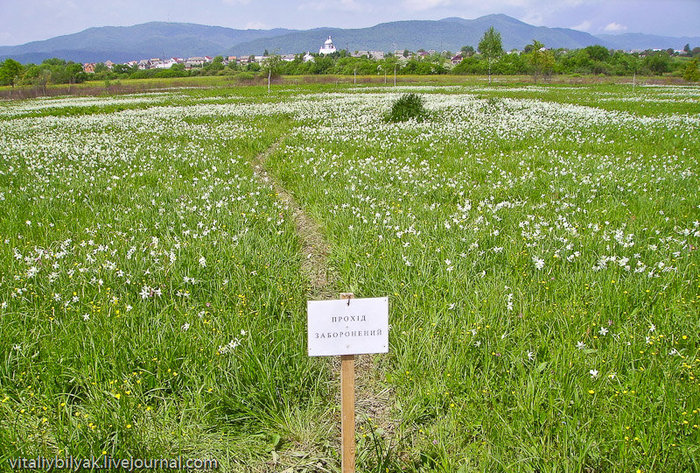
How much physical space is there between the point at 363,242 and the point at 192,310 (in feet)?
8.06

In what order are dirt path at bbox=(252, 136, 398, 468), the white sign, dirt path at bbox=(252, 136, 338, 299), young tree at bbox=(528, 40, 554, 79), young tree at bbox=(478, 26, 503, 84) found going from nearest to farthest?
the white sign < dirt path at bbox=(252, 136, 398, 468) < dirt path at bbox=(252, 136, 338, 299) < young tree at bbox=(478, 26, 503, 84) < young tree at bbox=(528, 40, 554, 79)

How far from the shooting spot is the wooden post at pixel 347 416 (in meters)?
2.29

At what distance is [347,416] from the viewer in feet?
7.50

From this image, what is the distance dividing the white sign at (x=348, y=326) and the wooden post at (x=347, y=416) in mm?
106

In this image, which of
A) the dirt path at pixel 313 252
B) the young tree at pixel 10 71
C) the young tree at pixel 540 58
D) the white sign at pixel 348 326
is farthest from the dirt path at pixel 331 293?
the young tree at pixel 10 71

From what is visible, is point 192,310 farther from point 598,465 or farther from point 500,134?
point 500,134

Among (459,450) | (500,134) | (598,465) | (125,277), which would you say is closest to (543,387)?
(598,465)

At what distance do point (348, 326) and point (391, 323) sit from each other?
1675 mm

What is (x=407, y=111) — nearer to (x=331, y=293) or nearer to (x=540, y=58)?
(x=331, y=293)

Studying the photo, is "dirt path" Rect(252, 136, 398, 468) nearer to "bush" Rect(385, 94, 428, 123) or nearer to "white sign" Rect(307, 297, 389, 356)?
"white sign" Rect(307, 297, 389, 356)

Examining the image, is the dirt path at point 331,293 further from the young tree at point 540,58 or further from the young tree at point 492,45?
the young tree at point 540,58

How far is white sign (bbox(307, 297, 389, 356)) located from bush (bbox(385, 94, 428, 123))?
16.5 metres

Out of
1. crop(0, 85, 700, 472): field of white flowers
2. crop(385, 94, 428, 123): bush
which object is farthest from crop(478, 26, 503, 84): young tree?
crop(0, 85, 700, 472): field of white flowers

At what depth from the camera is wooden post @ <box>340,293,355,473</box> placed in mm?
2295
